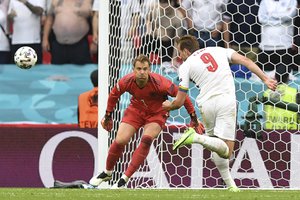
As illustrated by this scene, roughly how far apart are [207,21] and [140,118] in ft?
6.56

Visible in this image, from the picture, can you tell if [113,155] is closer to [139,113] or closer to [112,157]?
[112,157]

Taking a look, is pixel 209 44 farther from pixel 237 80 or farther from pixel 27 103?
pixel 27 103

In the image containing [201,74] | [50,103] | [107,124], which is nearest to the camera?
[201,74]

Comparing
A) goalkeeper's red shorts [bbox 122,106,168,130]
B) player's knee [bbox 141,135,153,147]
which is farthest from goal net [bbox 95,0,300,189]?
player's knee [bbox 141,135,153,147]

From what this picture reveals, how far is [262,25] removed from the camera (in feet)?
41.6

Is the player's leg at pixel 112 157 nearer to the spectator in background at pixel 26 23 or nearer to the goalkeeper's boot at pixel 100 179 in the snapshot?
the goalkeeper's boot at pixel 100 179

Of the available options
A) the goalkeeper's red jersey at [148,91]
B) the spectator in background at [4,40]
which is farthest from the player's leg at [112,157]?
the spectator in background at [4,40]

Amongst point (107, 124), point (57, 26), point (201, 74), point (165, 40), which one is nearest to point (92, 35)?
point (57, 26)

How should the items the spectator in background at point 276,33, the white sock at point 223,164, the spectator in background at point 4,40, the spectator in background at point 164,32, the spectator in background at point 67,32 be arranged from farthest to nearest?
the spectator in background at point 4,40
the spectator in background at point 67,32
the spectator in background at point 276,33
the spectator in background at point 164,32
the white sock at point 223,164

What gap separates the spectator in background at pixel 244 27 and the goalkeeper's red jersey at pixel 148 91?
158 cm

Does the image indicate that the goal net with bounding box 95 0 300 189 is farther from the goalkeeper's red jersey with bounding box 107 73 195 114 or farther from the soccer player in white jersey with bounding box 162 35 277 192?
the soccer player in white jersey with bounding box 162 35 277 192

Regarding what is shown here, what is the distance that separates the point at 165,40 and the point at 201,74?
2.55m

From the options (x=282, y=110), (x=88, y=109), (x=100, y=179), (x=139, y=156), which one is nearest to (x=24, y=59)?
(x=100, y=179)

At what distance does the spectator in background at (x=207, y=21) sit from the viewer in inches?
492
